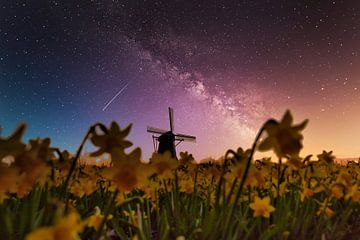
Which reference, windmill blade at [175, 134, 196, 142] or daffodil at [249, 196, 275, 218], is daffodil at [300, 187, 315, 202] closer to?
daffodil at [249, 196, 275, 218]

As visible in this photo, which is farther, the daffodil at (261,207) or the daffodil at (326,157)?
the daffodil at (326,157)

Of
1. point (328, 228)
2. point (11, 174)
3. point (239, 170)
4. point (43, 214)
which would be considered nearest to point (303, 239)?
point (328, 228)

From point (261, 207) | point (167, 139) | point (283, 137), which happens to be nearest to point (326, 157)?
point (261, 207)

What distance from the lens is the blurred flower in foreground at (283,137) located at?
5.28 ft

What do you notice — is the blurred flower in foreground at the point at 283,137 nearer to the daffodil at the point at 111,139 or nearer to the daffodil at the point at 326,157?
the daffodil at the point at 111,139

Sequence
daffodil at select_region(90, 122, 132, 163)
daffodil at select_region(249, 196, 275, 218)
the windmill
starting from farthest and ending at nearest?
the windmill < daffodil at select_region(249, 196, 275, 218) < daffodil at select_region(90, 122, 132, 163)

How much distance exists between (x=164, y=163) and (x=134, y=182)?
0.73m

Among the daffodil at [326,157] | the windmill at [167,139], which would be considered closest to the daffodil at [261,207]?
the daffodil at [326,157]

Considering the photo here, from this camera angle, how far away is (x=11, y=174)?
1425mm

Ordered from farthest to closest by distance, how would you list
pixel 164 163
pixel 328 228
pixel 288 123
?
pixel 328 228, pixel 164 163, pixel 288 123

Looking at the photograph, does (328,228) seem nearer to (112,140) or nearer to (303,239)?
(303,239)

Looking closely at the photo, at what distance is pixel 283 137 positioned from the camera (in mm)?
1639

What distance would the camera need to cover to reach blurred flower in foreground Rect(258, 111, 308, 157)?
1.61 metres

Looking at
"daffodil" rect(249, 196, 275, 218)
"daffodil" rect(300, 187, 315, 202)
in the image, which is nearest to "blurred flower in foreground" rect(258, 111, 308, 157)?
"daffodil" rect(249, 196, 275, 218)
